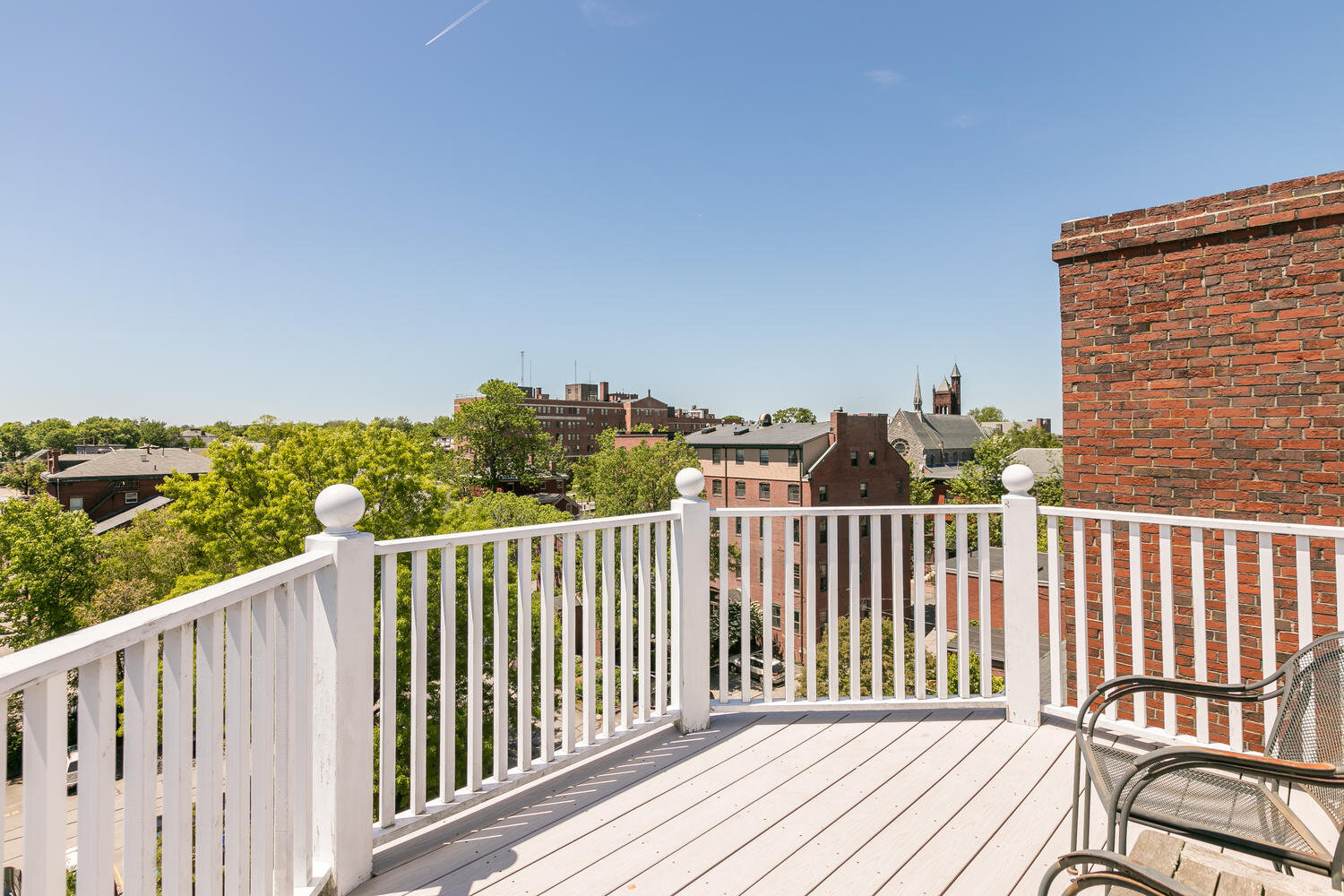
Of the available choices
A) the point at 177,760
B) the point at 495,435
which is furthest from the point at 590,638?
the point at 495,435

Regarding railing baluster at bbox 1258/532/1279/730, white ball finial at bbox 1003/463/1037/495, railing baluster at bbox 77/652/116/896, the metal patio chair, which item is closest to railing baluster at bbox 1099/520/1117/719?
white ball finial at bbox 1003/463/1037/495

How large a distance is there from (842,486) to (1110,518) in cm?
2684

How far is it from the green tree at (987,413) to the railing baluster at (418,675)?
89.6 metres

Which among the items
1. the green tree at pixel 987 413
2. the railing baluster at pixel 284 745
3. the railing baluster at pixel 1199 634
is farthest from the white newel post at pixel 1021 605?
the green tree at pixel 987 413

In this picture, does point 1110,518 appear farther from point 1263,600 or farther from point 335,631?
point 335,631

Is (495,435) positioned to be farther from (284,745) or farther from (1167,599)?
(284,745)

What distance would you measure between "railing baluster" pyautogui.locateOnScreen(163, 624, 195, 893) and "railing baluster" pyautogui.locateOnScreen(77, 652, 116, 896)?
0.10 m

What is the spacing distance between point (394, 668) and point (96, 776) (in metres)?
1.01

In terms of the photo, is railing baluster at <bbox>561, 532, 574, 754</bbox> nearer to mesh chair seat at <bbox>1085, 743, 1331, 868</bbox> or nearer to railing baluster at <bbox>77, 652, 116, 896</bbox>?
railing baluster at <bbox>77, 652, 116, 896</bbox>

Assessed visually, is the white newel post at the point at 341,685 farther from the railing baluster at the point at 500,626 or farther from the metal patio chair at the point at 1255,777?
the metal patio chair at the point at 1255,777

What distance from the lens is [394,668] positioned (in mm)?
1895

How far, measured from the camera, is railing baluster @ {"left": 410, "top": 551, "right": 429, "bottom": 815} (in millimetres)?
1906

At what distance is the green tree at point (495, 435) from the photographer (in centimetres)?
4228

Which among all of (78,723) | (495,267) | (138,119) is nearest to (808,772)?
(78,723)
